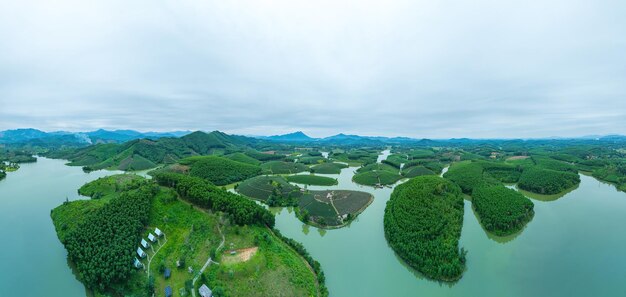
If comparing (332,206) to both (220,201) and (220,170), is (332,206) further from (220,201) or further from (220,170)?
(220,170)

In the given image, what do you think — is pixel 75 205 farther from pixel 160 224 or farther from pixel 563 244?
pixel 563 244

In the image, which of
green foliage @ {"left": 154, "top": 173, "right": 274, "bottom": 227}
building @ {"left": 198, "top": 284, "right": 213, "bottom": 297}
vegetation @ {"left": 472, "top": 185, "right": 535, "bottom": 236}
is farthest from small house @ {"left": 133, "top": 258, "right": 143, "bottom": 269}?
vegetation @ {"left": 472, "top": 185, "right": 535, "bottom": 236}

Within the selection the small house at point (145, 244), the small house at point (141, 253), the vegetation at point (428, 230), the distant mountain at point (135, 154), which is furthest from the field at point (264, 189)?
the distant mountain at point (135, 154)

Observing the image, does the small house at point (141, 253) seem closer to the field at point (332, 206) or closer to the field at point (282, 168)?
the field at point (332, 206)

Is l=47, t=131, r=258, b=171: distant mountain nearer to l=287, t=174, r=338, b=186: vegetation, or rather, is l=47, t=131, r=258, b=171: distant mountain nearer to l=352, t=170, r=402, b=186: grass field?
l=287, t=174, r=338, b=186: vegetation

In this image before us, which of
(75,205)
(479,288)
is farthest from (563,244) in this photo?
(75,205)

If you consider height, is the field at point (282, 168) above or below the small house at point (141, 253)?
below

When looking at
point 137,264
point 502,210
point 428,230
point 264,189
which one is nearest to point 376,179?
point 264,189
